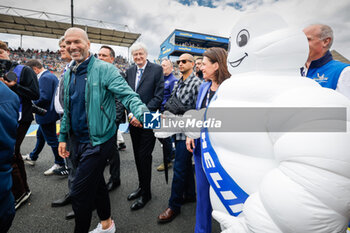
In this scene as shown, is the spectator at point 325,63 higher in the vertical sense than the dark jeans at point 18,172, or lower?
higher

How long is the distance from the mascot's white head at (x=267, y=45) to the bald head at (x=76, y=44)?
4.26 ft

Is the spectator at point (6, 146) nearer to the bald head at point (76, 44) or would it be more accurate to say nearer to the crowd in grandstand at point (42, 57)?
the bald head at point (76, 44)

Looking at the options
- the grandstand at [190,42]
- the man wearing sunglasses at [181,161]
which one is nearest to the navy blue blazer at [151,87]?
the man wearing sunglasses at [181,161]

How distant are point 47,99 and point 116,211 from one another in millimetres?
2108

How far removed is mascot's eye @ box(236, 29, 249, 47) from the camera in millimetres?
841

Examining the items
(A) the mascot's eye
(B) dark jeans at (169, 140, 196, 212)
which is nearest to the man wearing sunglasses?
(B) dark jeans at (169, 140, 196, 212)

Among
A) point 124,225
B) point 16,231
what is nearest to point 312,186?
point 124,225

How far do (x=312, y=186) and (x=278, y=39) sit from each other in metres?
0.59

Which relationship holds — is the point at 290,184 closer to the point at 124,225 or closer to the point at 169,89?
the point at 124,225

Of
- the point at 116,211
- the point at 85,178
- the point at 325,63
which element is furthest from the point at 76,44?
the point at 325,63

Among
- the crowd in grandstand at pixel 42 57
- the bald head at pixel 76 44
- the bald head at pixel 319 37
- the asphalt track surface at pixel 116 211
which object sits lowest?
the asphalt track surface at pixel 116 211

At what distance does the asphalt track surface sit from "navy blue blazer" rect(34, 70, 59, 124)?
40.1 inches

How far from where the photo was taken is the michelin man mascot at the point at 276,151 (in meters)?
0.52

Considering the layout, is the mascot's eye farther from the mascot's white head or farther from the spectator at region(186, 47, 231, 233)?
the spectator at region(186, 47, 231, 233)
